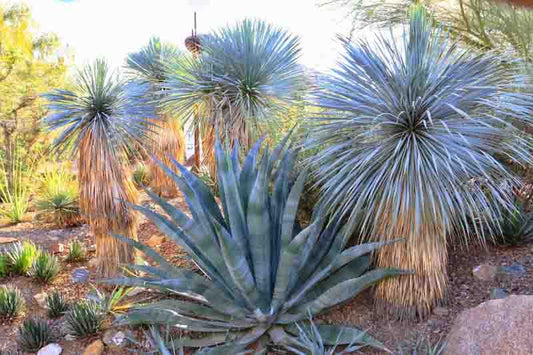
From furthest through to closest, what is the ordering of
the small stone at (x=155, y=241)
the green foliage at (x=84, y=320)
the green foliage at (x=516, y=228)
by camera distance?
the small stone at (x=155, y=241)
the green foliage at (x=516, y=228)
the green foliage at (x=84, y=320)

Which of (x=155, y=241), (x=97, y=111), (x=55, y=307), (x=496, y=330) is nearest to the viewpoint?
(x=496, y=330)

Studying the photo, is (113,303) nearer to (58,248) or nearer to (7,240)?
(58,248)

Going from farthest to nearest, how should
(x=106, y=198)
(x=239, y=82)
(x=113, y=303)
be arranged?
1. (x=239, y=82)
2. (x=106, y=198)
3. (x=113, y=303)

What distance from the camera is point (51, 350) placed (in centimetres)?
379

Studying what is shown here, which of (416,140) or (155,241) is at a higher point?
(416,140)

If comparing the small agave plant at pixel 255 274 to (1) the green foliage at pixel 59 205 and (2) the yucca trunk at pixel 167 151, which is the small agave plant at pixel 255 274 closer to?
(2) the yucca trunk at pixel 167 151

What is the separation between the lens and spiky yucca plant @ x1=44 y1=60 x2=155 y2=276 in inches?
176

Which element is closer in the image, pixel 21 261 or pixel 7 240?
pixel 21 261

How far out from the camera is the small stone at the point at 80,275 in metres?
5.20

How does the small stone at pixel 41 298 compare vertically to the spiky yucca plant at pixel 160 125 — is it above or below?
below

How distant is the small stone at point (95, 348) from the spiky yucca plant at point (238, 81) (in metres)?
2.56

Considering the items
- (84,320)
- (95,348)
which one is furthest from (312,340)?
(84,320)

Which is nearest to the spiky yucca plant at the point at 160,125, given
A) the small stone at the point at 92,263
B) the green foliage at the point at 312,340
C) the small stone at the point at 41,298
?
the small stone at the point at 92,263

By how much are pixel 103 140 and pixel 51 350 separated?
2.06 metres
